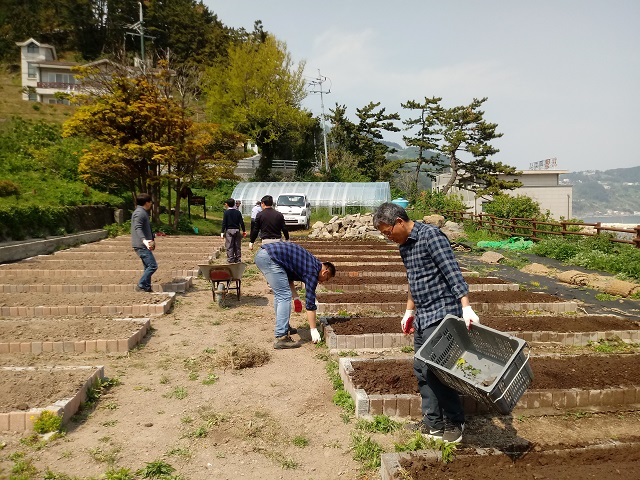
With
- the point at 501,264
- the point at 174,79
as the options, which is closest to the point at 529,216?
the point at 501,264

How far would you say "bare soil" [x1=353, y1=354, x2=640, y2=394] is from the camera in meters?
4.22

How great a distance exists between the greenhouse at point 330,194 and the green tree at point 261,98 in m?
10.1

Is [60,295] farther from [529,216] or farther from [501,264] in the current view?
[529,216]

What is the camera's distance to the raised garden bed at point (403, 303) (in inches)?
287

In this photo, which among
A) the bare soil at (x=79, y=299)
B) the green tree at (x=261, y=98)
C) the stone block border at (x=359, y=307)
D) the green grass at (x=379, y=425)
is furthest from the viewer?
the green tree at (x=261, y=98)

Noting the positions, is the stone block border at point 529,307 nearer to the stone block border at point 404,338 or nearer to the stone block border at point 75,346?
the stone block border at point 404,338

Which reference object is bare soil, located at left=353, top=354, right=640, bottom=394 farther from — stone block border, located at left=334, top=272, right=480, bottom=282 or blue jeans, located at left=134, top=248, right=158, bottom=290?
stone block border, located at left=334, top=272, right=480, bottom=282

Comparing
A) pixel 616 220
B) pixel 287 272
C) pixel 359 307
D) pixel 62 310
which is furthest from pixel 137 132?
pixel 616 220

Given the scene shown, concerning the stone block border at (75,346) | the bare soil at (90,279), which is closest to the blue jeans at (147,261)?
the bare soil at (90,279)

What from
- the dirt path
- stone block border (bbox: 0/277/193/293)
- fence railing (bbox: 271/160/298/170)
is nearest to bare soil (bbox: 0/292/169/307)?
stone block border (bbox: 0/277/193/293)

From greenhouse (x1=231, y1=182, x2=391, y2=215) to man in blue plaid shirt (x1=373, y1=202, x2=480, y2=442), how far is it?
23342mm

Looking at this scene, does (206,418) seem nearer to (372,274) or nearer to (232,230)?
(232,230)

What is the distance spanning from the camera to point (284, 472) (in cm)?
317

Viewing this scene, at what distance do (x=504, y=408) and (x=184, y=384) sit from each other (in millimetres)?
3157
